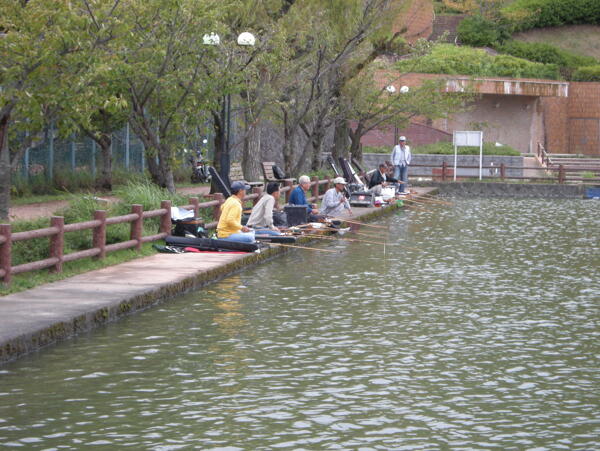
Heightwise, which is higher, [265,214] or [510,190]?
[265,214]

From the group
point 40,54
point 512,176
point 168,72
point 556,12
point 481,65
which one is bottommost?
point 512,176

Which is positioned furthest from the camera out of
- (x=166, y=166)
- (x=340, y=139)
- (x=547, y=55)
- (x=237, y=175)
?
(x=547, y=55)

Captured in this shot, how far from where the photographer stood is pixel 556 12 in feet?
273

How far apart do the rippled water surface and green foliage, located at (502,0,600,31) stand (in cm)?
6603

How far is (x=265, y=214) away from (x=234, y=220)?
2.06 metres

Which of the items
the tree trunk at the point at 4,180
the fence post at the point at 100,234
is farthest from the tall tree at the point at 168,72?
the fence post at the point at 100,234

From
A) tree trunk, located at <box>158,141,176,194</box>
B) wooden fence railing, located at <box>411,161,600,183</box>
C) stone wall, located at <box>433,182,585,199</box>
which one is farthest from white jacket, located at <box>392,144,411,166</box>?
tree trunk, located at <box>158,141,176,194</box>

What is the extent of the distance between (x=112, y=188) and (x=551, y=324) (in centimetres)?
2177

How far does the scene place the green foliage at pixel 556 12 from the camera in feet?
270

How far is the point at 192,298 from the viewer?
15852 millimetres

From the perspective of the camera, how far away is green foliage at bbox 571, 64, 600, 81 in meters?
71.6

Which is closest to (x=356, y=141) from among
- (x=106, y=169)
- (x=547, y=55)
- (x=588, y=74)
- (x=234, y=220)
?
(x=106, y=169)

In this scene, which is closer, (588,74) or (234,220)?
(234,220)

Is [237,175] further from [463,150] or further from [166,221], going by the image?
[463,150]
